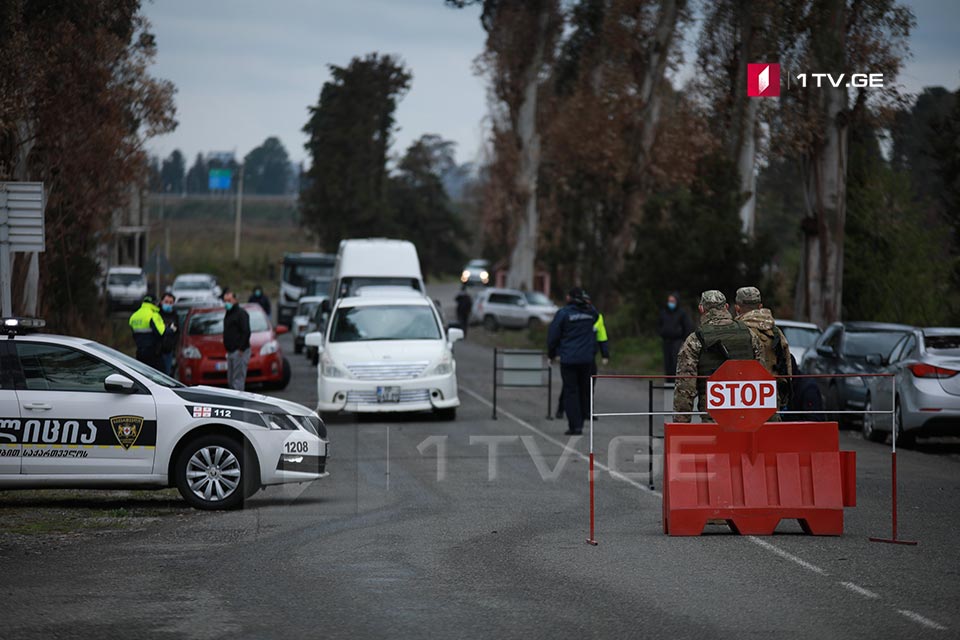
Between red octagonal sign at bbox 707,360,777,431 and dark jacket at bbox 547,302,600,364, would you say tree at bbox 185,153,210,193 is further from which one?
red octagonal sign at bbox 707,360,777,431

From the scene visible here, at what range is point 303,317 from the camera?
129 ft

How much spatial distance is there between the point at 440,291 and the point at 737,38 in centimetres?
7014

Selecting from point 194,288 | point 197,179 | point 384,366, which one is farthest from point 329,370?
point 197,179

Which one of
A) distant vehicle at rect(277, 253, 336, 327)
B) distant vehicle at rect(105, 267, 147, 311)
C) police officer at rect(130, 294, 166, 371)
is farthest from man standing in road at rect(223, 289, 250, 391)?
distant vehicle at rect(105, 267, 147, 311)

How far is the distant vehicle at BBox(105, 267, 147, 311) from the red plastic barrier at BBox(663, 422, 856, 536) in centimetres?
4948

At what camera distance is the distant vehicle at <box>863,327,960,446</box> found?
16.7m

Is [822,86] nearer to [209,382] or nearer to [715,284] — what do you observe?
[715,284]

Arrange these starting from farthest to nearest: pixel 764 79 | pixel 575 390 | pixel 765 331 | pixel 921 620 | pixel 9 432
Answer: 1. pixel 764 79
2. pixel 575 390
3. pixel 765 331
4. pixel 9 432
5. pixel 921 620

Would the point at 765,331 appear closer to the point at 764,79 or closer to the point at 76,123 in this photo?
the point at 76,123

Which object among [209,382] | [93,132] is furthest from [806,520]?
[93,132]

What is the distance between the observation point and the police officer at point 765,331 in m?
12.0

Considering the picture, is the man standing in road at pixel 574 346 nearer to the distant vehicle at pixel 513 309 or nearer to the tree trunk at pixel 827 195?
the tree trunk at pixel 827 195

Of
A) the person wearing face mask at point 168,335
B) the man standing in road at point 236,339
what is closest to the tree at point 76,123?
the person wearing face mask at point 168,335

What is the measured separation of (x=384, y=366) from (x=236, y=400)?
758 centimetres
